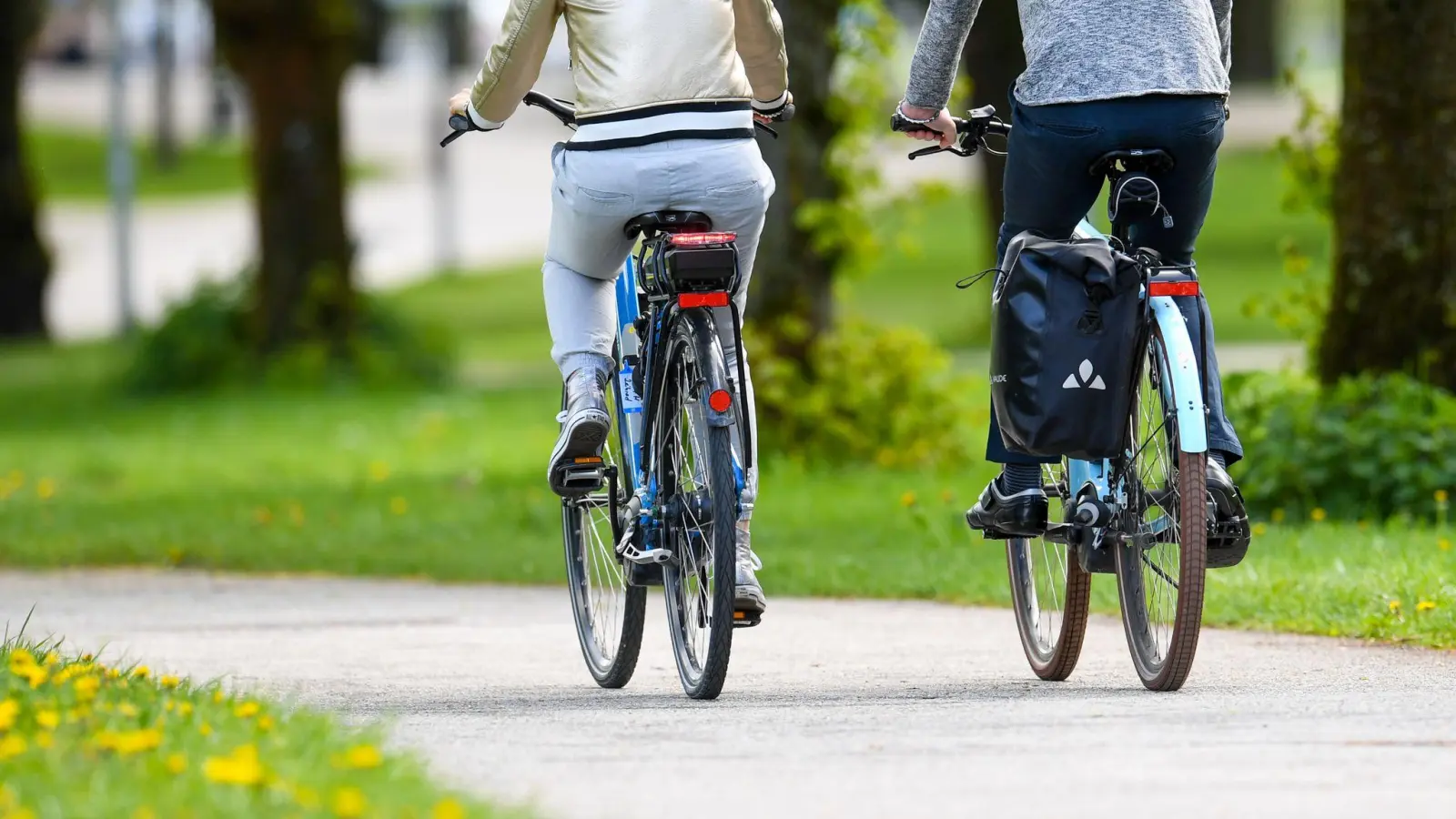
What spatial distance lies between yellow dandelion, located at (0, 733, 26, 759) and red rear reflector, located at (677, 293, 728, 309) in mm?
1895

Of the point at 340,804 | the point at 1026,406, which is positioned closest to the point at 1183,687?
the point at 1026,406

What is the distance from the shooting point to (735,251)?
18.7 ft

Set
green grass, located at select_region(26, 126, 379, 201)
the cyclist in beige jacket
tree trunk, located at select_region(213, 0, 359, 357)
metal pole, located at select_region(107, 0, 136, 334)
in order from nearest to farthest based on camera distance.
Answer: the cyclist in beige jacket < tree trunk, located at select_region(213, 0, 359, 357) < metal pole, located at select_region(107, 0, 136, 334) < green grass, located at select_region(26, 126, 379, 201)

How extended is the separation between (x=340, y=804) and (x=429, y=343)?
16460mm

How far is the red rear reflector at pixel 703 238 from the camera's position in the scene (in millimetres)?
5652

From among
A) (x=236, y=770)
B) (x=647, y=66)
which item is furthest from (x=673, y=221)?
(x=236, y=770)

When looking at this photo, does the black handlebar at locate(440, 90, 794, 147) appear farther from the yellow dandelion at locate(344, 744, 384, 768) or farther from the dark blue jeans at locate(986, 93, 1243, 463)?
the yellow dandelion at locate(344, 744, 384, 768)

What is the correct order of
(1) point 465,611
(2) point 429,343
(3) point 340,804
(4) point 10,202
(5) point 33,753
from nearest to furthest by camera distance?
(3) point 340,804 → (5) point 33,753 → (1) point 465,611 → (2) point 429,343 → (4) point 10,202

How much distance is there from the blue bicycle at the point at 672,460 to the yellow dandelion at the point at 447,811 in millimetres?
1702

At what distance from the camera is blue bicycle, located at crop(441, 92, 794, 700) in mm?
5523

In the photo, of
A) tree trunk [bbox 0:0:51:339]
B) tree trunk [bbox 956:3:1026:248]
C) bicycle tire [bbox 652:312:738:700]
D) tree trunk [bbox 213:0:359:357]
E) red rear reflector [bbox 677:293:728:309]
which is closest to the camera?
bicycle tire [bbox 652:312:738:700]

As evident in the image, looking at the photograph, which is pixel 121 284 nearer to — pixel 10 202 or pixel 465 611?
pixel 10 202

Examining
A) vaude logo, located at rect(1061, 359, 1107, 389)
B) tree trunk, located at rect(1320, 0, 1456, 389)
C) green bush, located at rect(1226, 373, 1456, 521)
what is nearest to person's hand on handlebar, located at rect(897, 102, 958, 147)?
vaude logo, located at rect(1061, 359, 1107, 389)

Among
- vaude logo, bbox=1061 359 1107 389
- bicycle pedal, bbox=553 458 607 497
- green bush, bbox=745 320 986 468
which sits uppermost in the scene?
vaude logo, bbox=1061 359 1107 389
